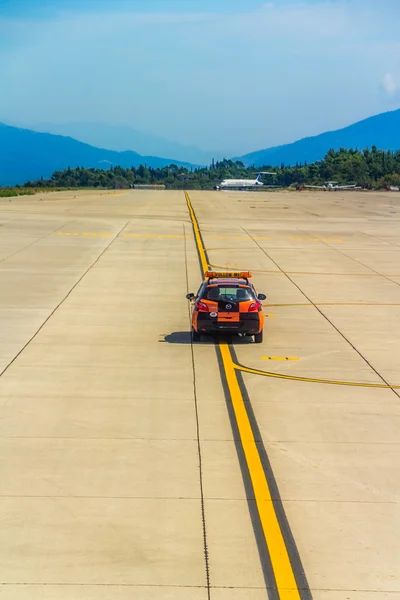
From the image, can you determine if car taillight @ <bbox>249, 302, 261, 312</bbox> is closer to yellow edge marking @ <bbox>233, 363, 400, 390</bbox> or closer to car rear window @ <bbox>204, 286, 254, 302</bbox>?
car rear window @ <bbox>204, 286, 254, 302</bbox>

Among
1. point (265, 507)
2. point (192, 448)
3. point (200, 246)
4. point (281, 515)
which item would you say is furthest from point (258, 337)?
point (200, 246)

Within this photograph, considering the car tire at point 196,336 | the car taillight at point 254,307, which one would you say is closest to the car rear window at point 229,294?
the car taillight at point 254,307

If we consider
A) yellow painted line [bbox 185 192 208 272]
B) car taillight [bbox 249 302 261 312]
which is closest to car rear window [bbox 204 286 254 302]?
car taillight [bbox 249 302 261 312]

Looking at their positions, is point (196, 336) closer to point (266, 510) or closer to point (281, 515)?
point (266, 510)

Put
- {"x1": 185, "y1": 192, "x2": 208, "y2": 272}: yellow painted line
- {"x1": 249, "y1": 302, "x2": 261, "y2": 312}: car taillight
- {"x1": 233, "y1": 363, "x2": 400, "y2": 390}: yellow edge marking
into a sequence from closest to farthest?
{"x1": 233, "y1": 363, "x2": 400, "y2": 390}: yellow edge marking
{"x1": 249, "y1": 302, "x2": 261, "y2": 312}: car taillight
{"x1": 185, "y1": 192, "x2": 208, "y2": 272}: yellow painted line

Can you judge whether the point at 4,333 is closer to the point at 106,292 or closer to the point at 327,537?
the point at 106,292

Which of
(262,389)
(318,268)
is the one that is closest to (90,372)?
(262,389)
